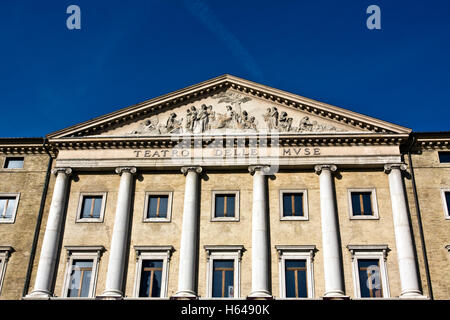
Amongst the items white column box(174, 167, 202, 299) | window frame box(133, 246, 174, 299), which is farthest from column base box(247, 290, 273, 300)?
window frame box(133, 246, 174, 299)

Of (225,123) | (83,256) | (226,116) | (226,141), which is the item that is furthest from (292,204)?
(83,256)

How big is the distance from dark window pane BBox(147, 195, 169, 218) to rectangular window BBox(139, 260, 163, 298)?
2.78 meters

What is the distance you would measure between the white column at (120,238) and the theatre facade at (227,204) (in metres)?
0.07

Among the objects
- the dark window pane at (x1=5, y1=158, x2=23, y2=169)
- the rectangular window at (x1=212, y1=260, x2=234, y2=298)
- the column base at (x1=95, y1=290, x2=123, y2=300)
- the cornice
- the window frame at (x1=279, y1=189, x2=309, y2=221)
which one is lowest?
the column base at (x1=95, y1=290, x2=123, y2=300)

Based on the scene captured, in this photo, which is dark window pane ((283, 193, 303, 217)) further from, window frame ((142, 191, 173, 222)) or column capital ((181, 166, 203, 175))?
window frame ((142, 191, 173, 222))

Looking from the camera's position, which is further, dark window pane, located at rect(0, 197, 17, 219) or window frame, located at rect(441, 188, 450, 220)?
dark window pane, located at rect(0, 197, 17, 219)

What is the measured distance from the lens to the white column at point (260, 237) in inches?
1104

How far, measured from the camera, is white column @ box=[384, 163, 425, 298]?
27.6m

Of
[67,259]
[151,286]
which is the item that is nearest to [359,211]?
[151,286]

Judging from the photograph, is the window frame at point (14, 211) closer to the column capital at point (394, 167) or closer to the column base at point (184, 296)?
the column base at point (184, 296)

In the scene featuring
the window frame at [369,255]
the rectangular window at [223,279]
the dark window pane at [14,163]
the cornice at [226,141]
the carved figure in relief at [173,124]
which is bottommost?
the rectangular window at [223,279]

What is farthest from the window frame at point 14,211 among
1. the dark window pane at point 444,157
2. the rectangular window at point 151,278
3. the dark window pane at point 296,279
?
the dark window pane at point 444,157

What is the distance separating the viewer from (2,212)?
1266 inches

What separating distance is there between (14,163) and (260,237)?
16.1 m
